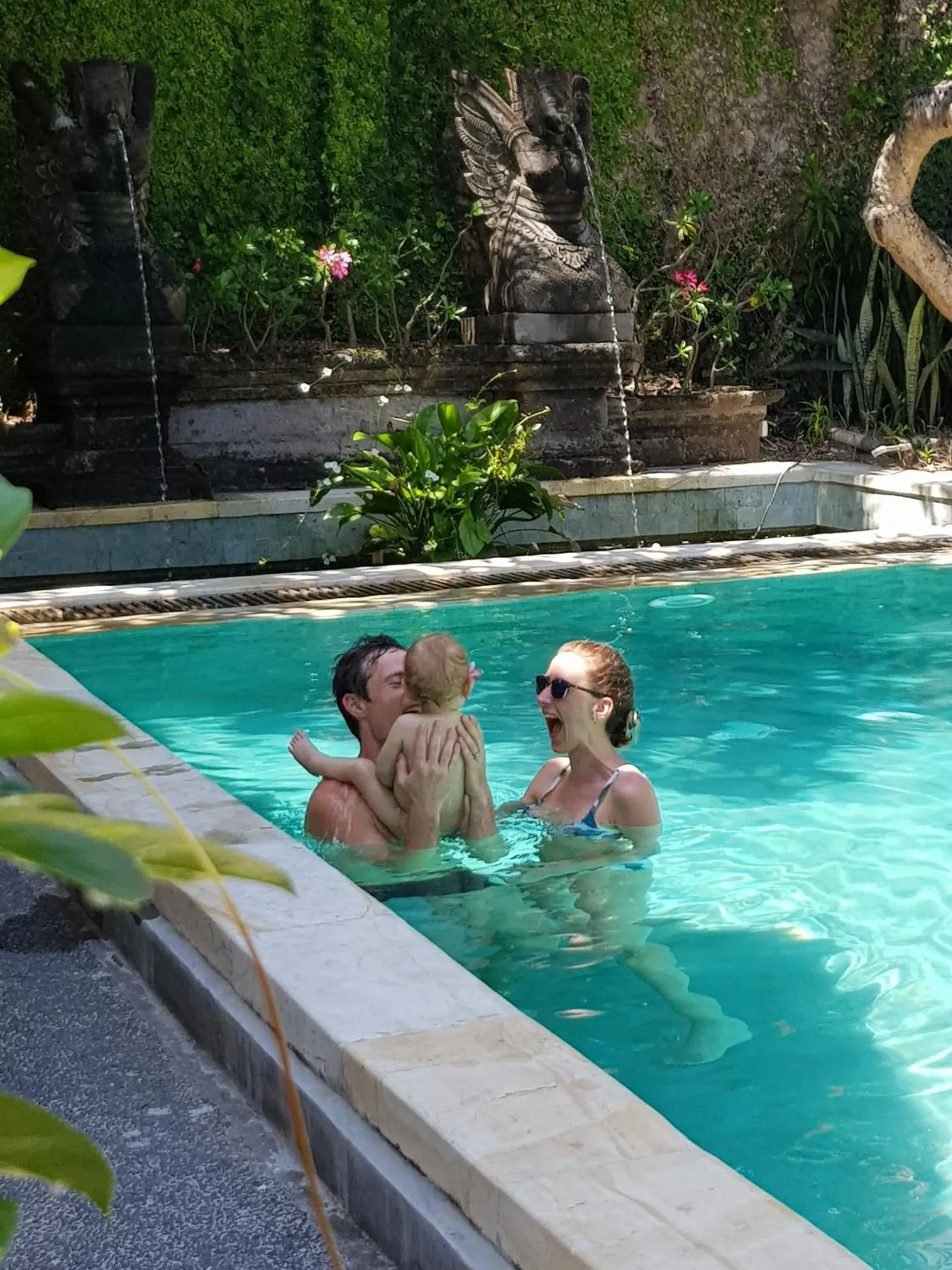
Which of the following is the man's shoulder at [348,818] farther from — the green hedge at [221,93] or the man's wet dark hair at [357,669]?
the green hedge at [221,93]

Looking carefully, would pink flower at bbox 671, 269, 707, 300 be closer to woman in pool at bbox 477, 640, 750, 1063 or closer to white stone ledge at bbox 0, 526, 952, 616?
white stone ledge at bbox 0, 526, 952, 616

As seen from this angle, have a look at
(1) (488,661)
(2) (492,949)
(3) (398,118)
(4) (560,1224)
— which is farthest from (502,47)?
(4) (560,1224)

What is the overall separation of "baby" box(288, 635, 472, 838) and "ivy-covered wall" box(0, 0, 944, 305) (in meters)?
8.94

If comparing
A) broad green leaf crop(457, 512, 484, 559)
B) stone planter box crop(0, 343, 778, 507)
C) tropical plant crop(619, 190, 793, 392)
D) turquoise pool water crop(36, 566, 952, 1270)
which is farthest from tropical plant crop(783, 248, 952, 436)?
turquoise pool water crop(36, 566, 952, 1270)

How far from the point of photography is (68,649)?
23.1 feet

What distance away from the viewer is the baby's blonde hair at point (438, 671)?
3.92m

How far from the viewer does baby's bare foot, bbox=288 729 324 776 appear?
417 cm

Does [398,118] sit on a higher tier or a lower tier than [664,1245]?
higher

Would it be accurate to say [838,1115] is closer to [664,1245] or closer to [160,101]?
[664,1245]

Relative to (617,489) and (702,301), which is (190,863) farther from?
(702,301)

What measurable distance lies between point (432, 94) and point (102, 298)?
4.31 m

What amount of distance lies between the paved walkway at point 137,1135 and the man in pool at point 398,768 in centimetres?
95

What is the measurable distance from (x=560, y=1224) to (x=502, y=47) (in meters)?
13.0

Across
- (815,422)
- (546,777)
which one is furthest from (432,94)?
Answer: (546,777)
